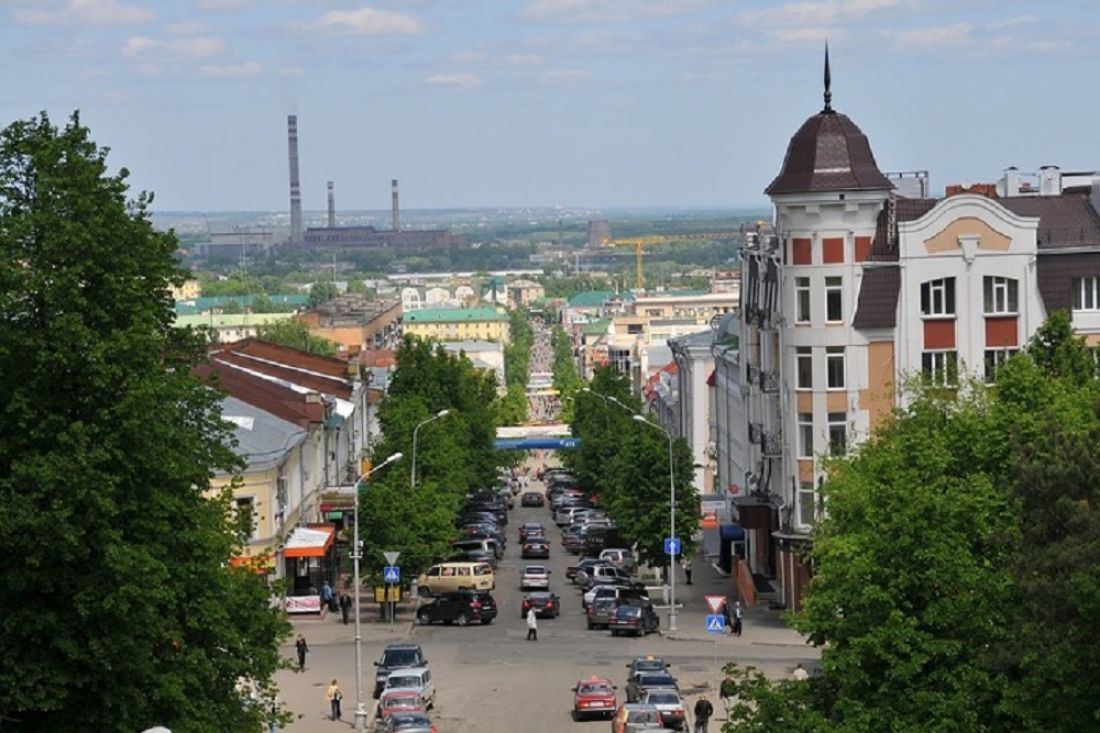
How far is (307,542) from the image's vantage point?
83000 mm

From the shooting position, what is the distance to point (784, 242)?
75.9 metres

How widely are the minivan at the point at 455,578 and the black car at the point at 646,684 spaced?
2738 centimetres

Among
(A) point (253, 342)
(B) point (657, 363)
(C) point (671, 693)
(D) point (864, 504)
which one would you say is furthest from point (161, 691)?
(B) point (657, 363)

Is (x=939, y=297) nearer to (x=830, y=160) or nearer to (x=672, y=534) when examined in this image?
(x=830, y=160)

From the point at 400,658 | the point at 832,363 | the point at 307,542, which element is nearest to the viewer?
the point at 400,658

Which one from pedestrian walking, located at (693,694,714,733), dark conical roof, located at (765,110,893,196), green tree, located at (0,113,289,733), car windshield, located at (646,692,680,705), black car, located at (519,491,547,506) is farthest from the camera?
black car, located at (519,491,547,506)

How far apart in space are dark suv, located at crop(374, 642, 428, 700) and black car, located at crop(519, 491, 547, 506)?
251 feet

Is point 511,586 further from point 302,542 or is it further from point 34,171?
point 34,171

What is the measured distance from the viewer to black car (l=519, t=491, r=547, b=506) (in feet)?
463

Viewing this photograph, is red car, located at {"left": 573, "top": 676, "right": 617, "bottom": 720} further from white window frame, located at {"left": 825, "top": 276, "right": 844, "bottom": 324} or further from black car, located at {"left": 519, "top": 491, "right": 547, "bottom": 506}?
black car, located at {"left": 519, "top": 491, "right": 547, "bottom": 506}

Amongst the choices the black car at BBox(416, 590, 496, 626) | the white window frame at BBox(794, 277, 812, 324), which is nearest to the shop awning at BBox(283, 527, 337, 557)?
the black car at BBox(416, 590, 496, 626)

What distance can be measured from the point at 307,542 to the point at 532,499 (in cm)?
5920

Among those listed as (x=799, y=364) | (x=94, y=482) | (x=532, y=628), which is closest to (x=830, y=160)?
(x=799, y=364)

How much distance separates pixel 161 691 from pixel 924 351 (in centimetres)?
3923
